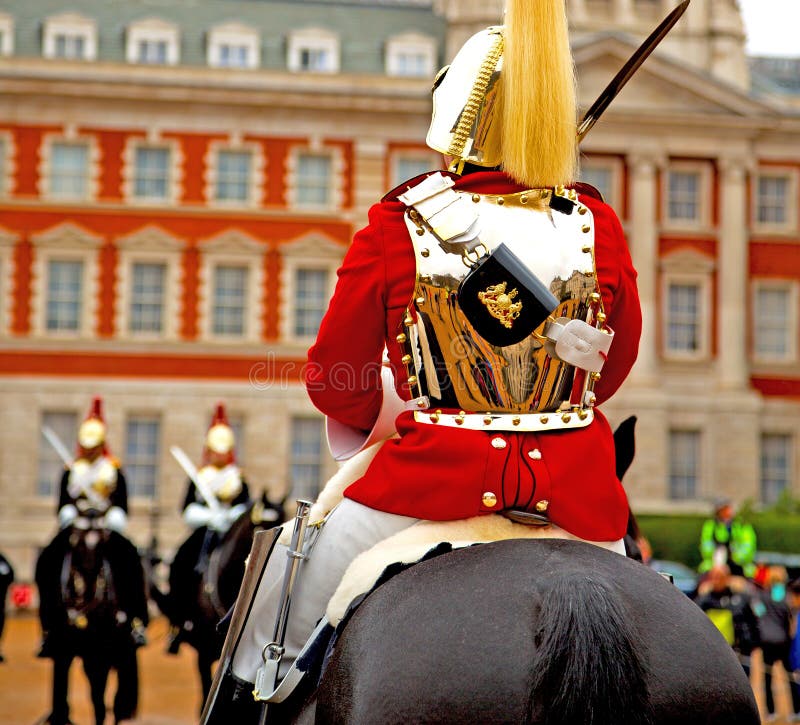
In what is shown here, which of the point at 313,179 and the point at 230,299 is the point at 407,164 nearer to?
the point at 313,179

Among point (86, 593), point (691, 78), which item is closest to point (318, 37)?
point (691, 78)

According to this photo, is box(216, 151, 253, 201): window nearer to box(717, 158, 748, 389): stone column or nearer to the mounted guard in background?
box(717, 158, 748, 389): stone column

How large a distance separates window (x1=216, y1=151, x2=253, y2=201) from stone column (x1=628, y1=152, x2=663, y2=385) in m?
9.15

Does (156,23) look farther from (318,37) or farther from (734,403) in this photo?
(734,403)

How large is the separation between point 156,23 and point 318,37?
13.1 ft

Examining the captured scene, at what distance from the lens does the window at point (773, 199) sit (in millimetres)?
32875

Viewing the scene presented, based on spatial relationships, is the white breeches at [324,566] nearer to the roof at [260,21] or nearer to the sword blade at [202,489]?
the sword blade at [202,489]

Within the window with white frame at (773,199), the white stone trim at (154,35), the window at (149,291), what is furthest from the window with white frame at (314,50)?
the window with white frame at (773,199)

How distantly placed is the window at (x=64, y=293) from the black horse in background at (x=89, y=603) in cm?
2188

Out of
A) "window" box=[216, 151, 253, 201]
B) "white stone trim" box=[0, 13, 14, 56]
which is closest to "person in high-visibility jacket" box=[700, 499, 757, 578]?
"window" box=[216, 151, 253, 201]

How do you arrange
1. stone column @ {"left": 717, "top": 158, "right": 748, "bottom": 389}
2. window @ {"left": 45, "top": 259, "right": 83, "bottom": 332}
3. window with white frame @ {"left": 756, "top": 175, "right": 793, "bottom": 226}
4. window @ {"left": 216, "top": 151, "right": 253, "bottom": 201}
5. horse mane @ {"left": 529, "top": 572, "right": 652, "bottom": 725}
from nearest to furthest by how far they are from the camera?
horse mane @ {"left": 529, "top": 572, "right": 652, "bottom": 725}
window @ {"left": 45, "top": 259, "right": 83, "bottom": 332}
window @ {"left": 216, "top": 151, "right": 253, "bottom": 201}
stone column @ {"left": 717, "top": 158, "right": 748, "bottom": 389}
window with white frame @ {"left": 756, "top": 175, "right": 793, "bottom": 226}

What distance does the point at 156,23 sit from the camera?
32.7 m

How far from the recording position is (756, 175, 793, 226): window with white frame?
32.8m

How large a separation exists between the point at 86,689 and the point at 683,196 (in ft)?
74.0
